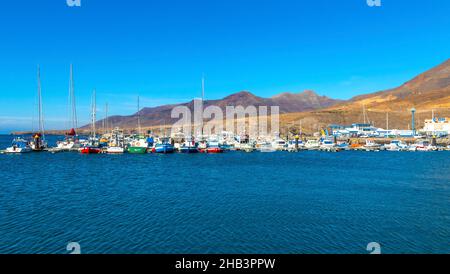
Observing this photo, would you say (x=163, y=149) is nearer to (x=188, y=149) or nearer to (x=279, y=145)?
(x=188, y=149)

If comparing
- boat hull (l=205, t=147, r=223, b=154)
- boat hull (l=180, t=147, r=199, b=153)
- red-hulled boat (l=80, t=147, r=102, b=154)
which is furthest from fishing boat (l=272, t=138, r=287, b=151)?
red-hulled boat (l=80, t=147, r=102, b=154)

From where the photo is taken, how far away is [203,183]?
45.3 meters

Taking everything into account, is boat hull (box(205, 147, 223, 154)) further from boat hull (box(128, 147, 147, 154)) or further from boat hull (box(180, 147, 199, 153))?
boat hull (box(128, 147, 147, 154))

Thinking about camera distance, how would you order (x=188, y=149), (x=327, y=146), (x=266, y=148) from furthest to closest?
(x=327, y=146) → (x=266, y=148) → (x=188, y=149)

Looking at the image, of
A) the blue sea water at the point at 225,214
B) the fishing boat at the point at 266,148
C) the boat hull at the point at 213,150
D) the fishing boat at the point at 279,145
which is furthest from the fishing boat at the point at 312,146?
the blue sea water at the point at 225,214

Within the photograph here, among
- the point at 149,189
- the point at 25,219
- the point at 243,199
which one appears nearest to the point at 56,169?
the point at 149,189

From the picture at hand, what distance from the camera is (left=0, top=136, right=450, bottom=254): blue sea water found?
20.9m

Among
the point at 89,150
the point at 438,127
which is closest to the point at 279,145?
the point at 89,150

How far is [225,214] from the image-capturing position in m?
28.2

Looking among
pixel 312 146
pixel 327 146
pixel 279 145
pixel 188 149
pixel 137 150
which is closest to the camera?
pixel 137 150

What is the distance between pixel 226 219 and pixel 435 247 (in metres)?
14.4
